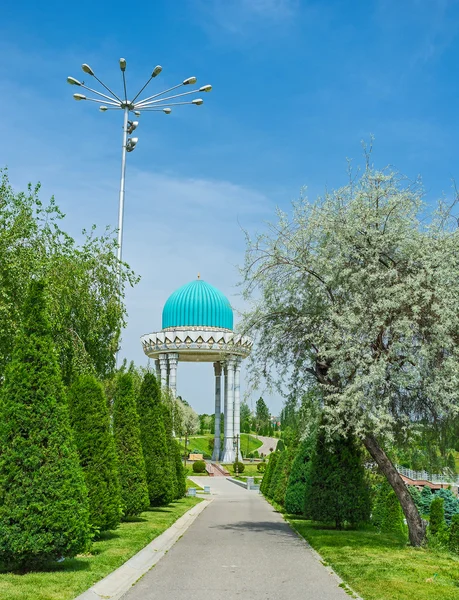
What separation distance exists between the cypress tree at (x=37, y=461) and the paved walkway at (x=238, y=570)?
4.66ft

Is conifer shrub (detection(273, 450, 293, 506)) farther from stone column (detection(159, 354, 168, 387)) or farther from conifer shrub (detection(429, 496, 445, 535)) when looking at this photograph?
stone column (detection(159, 354, 168, 387))

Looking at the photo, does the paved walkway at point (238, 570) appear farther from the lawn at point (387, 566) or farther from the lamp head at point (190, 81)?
the lamp head at point (190, 81)

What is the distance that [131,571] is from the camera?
1012 cm

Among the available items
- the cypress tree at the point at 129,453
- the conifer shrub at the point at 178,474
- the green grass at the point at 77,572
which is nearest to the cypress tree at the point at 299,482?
the cypress tree at the point at 129,453

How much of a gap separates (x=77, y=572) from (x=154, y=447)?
12.2 m

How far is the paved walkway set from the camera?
856cm

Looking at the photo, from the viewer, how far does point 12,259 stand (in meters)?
12.9

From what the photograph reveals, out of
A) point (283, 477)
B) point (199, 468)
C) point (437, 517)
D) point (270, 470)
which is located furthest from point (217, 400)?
point (437, 517)

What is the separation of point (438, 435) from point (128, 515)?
8.87 meters

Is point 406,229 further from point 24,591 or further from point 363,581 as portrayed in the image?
point 24,591

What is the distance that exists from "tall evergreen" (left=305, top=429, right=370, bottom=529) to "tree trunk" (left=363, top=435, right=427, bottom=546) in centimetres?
175

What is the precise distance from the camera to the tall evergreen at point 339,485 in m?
16.3

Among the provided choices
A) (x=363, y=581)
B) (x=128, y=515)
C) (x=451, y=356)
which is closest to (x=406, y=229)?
(x=451, y=356)

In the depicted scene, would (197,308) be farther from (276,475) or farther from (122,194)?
(122,194)
